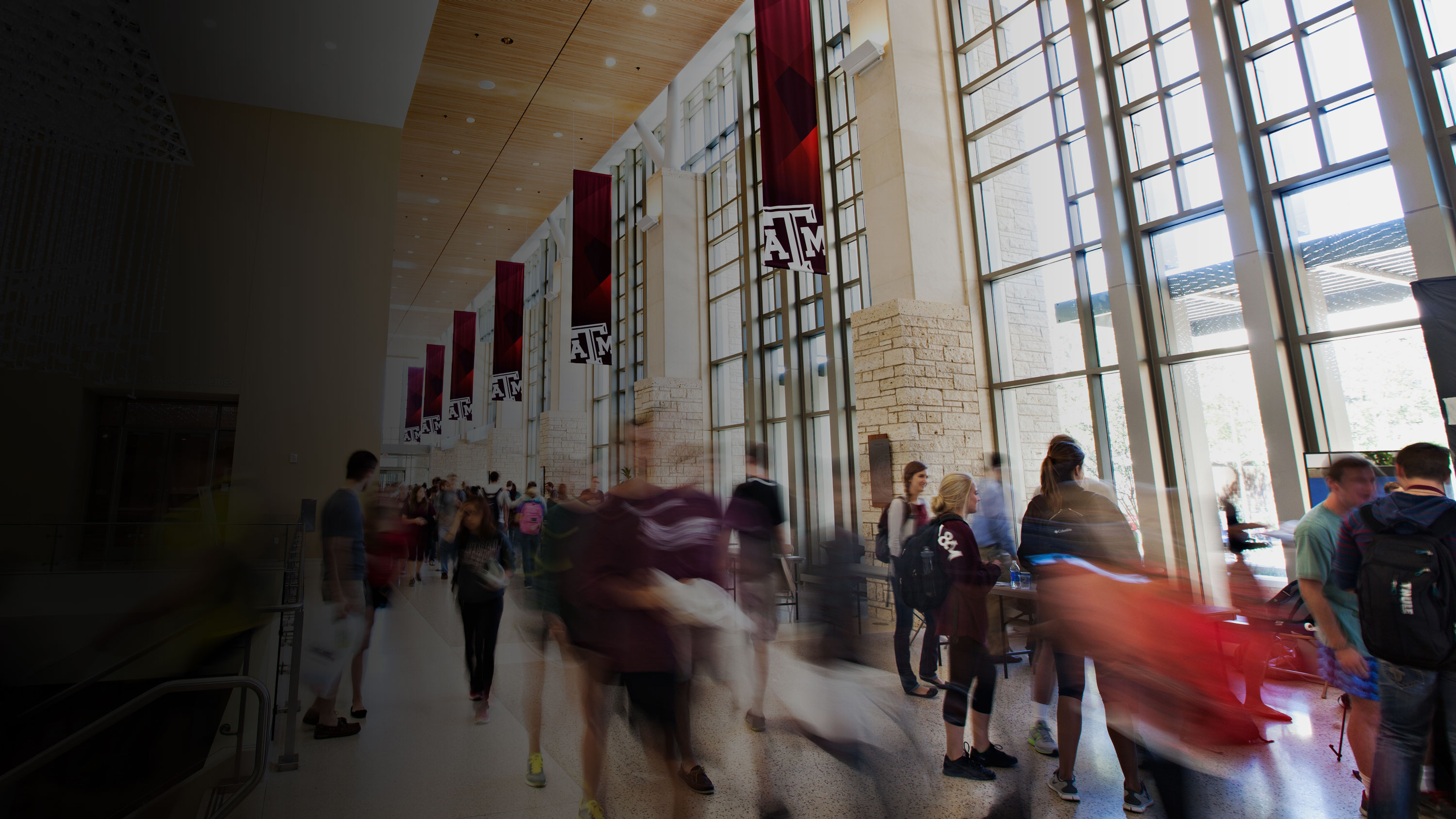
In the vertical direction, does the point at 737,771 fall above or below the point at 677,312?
below

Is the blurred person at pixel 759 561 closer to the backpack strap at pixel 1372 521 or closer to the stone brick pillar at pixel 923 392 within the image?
the backpack strap at pixel 1372 521

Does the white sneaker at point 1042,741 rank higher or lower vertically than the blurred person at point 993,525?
lower

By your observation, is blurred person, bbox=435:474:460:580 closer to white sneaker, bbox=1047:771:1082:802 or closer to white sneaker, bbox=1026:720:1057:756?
white sneaker, bbox=1026:720:1057:756

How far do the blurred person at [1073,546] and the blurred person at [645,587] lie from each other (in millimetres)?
1464

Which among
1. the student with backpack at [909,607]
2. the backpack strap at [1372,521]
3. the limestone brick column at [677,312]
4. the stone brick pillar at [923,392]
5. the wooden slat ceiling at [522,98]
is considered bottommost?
the student with backpack at [909,607]

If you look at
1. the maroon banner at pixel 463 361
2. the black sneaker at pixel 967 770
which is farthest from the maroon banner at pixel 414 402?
the black sneaker at pixel 967 770

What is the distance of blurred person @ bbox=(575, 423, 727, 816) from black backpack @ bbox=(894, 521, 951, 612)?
1.59 metres

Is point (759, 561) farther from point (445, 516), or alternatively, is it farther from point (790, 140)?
point (445, 516)

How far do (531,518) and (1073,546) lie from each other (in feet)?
28.0

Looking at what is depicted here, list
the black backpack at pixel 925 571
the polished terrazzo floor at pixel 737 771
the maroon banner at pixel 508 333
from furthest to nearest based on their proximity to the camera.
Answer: the maroon banner at pixel 508 333
the black backpack at pixel 925 571
the polished terrazzo floor at pixel 737 771

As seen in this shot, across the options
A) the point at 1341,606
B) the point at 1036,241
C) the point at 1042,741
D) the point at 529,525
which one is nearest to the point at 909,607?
the point at 1042,741

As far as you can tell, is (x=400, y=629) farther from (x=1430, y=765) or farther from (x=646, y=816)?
(x=1430, y=765)

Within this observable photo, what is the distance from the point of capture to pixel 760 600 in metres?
3.93

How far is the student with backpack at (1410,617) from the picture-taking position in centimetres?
241
